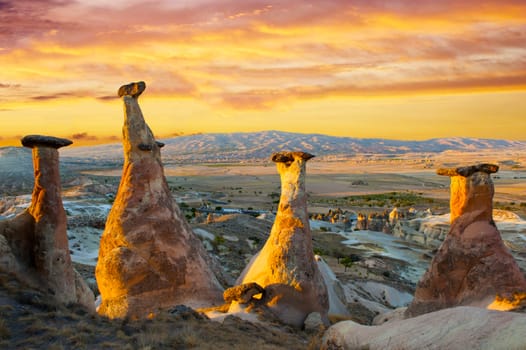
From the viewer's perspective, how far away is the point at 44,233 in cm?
1146

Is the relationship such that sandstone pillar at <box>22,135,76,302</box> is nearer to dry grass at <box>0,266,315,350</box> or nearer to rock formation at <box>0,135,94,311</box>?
rock formation at <box>0,135,94,311</box>

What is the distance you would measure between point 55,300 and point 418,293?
842cm

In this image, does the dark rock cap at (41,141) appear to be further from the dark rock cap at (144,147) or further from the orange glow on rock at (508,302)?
the orange glow on rock at (508,302)

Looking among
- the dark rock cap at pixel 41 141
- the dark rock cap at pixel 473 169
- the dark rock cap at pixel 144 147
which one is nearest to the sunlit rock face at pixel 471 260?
the dark rock cap at pixel 473 169

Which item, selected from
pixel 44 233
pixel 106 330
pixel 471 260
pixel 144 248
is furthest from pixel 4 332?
pixel 471 260

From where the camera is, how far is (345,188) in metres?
120

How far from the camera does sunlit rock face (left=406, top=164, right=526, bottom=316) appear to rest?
11711 mm

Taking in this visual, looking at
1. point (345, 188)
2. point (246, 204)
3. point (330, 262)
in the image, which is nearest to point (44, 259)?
point (330, 262)

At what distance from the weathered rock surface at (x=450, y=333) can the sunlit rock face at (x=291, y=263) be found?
4.18 m

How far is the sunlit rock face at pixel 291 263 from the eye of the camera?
12719 millimetres

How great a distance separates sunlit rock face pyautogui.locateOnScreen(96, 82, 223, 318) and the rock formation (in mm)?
1373

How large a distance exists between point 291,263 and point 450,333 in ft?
20.6

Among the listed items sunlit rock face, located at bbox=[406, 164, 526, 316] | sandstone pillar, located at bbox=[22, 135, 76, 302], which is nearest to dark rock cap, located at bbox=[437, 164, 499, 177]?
sunlit rock face, located at bbox=[406, 164, 526, 316]

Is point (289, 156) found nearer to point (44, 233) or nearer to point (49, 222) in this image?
point (49, 222)
